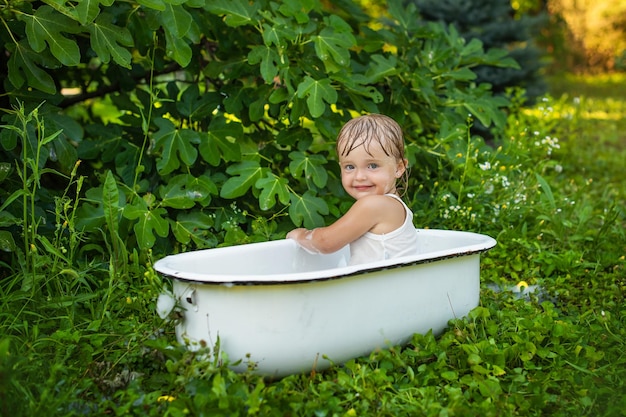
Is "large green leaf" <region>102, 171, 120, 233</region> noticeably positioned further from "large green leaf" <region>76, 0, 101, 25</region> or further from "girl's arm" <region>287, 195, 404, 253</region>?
"girl's arm" <region>287, 195, 404, 253</region>

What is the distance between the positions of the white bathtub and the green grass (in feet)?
0.22

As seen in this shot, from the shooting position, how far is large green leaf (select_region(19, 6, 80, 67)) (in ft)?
9.13

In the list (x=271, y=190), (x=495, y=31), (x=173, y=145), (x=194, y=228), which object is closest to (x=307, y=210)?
(x=271, y=190)

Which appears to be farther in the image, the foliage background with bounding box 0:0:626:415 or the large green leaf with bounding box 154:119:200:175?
the large green leaf with bounding box 154:119:200:175

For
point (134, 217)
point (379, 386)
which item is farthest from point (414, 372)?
point (134, 217)

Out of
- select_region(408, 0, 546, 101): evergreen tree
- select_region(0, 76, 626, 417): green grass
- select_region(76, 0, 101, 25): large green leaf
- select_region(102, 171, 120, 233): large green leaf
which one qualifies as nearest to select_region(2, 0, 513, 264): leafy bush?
select_region(102, 171, 120, 233): large green leaf

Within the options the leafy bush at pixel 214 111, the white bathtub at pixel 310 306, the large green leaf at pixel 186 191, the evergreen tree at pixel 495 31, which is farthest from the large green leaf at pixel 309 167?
the evergreen tree at pixel 495 31

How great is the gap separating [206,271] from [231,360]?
0.47m

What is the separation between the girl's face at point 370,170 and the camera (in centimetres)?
271

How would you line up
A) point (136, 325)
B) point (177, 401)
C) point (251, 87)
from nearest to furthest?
1. point (177, 401)
2. point (136, 325)
3. point (251, 87)

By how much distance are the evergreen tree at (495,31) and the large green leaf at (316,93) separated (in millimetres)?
4620

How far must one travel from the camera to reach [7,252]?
3.13 m

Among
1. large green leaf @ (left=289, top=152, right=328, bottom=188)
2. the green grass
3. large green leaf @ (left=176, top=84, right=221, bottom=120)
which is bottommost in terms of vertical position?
the green grass

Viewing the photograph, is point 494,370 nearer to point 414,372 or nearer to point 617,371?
point 414,372
